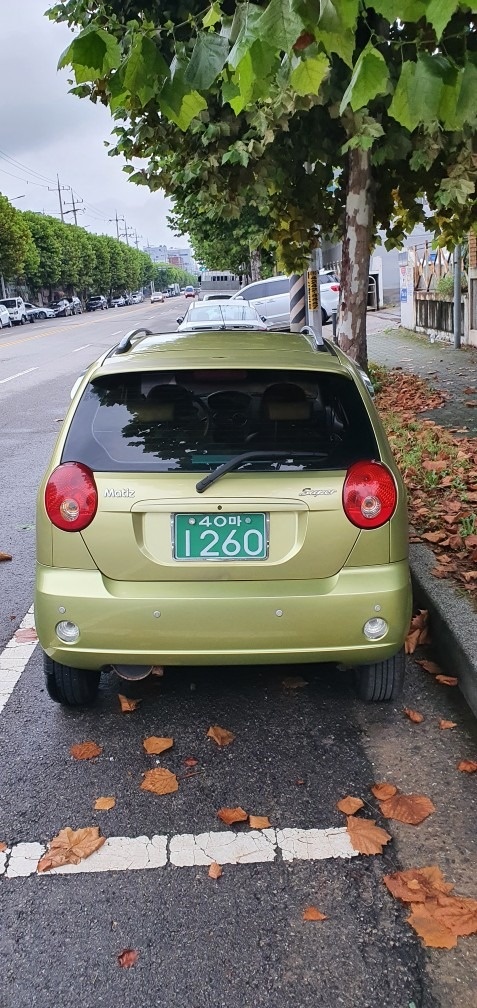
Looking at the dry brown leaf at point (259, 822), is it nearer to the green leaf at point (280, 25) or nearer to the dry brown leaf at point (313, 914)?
the dry brown leaf at point (313, 914)

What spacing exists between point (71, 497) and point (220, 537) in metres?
0.59

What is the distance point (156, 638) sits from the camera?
3309 millimetres

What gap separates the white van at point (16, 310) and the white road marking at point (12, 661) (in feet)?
187

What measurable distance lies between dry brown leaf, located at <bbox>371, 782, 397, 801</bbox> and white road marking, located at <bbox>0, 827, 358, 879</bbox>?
249 millimetres

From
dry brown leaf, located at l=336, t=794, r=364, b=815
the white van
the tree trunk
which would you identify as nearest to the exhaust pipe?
dry brown leaf, located at l=336, t=794, r=364, b=815

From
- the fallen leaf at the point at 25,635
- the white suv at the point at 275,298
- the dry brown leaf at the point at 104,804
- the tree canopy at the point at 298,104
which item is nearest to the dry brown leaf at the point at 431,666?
the dry brown leaf at the point at 104,804

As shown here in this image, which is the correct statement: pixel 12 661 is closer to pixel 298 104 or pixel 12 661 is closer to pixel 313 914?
pixel 313 914

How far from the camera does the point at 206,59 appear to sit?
259cm

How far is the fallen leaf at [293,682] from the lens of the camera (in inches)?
159

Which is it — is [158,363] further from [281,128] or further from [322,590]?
[281,128]

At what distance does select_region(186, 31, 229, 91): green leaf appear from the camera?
2.60 m

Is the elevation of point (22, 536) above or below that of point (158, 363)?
below

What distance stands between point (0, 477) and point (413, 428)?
427cm

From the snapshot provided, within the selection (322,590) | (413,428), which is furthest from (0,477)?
(322,590)
